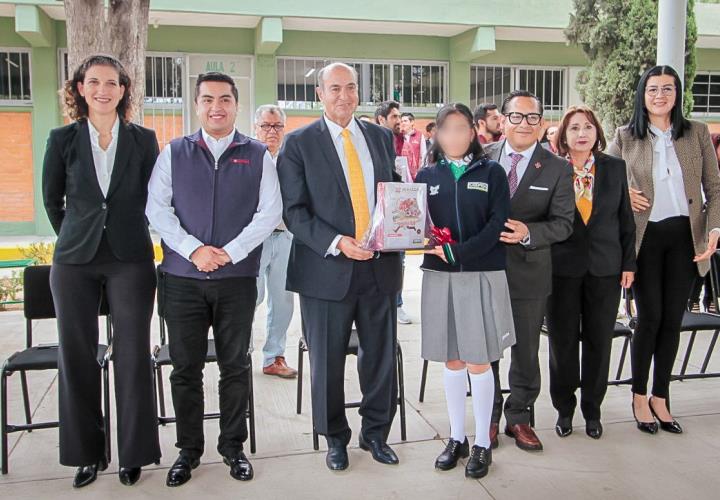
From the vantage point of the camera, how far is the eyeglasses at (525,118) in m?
3.75

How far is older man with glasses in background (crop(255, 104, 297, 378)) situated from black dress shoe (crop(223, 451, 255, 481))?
63.1 inches

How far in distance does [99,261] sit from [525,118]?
223cm

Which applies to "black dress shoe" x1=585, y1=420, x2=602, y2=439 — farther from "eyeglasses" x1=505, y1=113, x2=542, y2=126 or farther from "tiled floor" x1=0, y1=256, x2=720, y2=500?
"eyeglasses" x1=505, y1=113, x2=542, y2=126

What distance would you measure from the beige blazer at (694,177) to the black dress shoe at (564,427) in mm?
1043

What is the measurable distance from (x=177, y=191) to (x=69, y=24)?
4.37 m

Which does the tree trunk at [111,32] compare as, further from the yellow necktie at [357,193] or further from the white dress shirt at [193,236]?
the yellow necktie at [357,193]

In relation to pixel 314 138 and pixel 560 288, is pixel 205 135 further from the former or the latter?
pixel 560 288

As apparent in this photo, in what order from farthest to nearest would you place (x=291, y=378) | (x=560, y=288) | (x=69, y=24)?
1. (x=69, y=24)
2. (x=291, y=378)
3. (x=560, y=288)

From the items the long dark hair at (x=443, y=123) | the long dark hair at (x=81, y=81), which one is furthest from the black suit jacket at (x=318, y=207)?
the long dark hair at (x=81, y=81)

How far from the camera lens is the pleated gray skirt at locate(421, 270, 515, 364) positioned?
11.7ft

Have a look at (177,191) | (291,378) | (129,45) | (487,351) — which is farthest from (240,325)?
(129,45)

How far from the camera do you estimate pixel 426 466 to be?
12.1 feet

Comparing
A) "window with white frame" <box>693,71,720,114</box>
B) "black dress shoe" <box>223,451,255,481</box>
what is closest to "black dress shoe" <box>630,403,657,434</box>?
"black dress shoe" <box>223,451,255,481</box>

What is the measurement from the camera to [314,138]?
363cm
